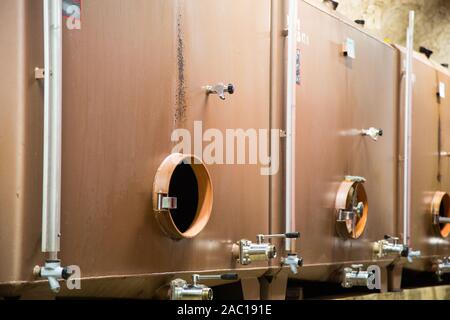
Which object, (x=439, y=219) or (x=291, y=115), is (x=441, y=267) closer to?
(x=439, y=219)

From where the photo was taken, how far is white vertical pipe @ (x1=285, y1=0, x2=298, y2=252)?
3.30 meters

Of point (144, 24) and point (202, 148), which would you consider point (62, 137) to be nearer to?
point (144, 24)

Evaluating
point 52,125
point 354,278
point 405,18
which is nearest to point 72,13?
point 52,125

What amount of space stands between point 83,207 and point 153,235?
0.37 meters

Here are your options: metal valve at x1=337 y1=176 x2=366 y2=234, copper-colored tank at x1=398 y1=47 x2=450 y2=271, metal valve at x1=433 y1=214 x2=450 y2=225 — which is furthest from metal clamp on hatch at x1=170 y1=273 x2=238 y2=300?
metal valve at x1=433 y1=214 x2=450 y2=225

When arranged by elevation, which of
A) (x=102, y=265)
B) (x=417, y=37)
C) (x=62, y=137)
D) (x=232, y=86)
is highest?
(x=417, y=37)

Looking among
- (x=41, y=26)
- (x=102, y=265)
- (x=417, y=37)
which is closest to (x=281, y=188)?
(x=102, y=265)

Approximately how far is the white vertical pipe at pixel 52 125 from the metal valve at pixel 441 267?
362 cm

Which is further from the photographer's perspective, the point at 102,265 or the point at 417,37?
the point at 417,37

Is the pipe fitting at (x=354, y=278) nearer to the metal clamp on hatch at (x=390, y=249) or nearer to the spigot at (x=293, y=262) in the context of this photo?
the metal clamp on hatch at (x=390, y=249)

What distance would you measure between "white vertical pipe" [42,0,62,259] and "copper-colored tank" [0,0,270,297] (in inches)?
1.8

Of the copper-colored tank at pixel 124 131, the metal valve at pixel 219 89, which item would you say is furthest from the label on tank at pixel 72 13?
the metal valve at pixel 219 89

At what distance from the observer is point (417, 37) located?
6.55 m

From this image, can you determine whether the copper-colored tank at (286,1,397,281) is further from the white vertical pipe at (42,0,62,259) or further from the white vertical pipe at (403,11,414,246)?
the white vertical pipe at (42,0,62,259)
